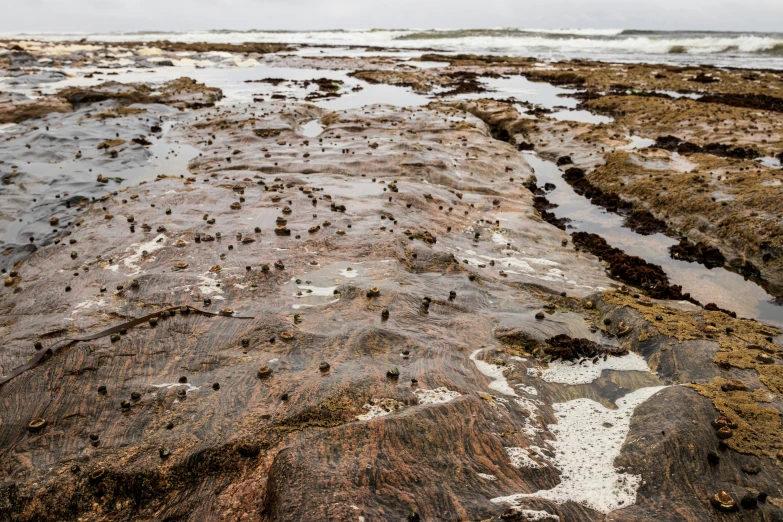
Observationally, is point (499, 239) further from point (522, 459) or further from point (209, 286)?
point (522, 459)

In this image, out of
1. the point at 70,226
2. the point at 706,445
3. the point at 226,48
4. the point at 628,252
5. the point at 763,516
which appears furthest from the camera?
the point at 226,48

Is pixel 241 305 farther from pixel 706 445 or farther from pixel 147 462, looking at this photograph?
pixel 706 445

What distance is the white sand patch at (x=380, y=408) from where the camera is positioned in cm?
624

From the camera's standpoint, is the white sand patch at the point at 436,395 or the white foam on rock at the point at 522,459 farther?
the white sand patch at the point at 436,395

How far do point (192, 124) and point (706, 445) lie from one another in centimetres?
2779

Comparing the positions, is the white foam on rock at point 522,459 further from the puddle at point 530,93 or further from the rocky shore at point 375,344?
the puddle at point 530,93

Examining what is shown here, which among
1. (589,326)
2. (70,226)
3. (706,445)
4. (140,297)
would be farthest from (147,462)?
(70,226)

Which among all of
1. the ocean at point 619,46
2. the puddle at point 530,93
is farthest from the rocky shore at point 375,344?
the ocean at point 619,46

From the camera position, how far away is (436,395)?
668 cm

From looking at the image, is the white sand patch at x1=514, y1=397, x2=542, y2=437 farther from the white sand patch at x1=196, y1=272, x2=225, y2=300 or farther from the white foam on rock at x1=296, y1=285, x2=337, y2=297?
the white sand patch at x1=196, y1=272, x2=225, y2=300

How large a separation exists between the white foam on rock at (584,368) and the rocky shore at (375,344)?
4 centimetres

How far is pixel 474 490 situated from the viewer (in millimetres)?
5293

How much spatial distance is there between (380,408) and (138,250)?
799cm

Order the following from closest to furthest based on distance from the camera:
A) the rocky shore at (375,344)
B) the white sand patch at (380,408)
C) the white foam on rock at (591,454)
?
the white foam on rock at (591,454) → the rocky shore at (375,344) → the white sand patch at (380,408)
